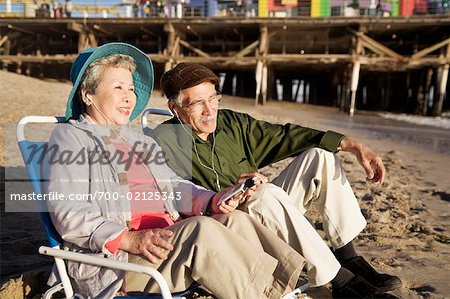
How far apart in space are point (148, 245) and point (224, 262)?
0.91ft

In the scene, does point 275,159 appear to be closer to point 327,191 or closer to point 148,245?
point 327,191

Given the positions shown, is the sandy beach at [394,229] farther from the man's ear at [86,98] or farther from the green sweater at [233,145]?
the man's ear at [86,98]

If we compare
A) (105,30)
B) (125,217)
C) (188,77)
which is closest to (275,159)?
(188,77)

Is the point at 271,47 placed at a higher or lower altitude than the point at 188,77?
higher

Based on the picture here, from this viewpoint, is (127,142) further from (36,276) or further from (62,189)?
(36,276)

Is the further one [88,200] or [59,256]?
[88,200]

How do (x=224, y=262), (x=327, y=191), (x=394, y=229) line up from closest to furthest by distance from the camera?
(x=224, y=262) → (x=327, y=191) → (x=394, y=229)

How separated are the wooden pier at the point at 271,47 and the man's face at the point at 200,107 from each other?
1484 cm

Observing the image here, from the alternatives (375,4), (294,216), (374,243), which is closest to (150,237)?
(294,216)

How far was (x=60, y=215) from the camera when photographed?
154 cm

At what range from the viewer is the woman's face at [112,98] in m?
1.88

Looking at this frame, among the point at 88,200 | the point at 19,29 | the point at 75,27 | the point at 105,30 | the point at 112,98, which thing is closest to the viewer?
the point at 88,200

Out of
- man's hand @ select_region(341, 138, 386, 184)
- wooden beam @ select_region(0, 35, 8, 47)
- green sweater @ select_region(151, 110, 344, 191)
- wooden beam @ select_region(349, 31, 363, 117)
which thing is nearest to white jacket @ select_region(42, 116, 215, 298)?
green sweater @ select_region(151, 110, 344, 191)

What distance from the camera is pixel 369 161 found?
2281 millimetres
